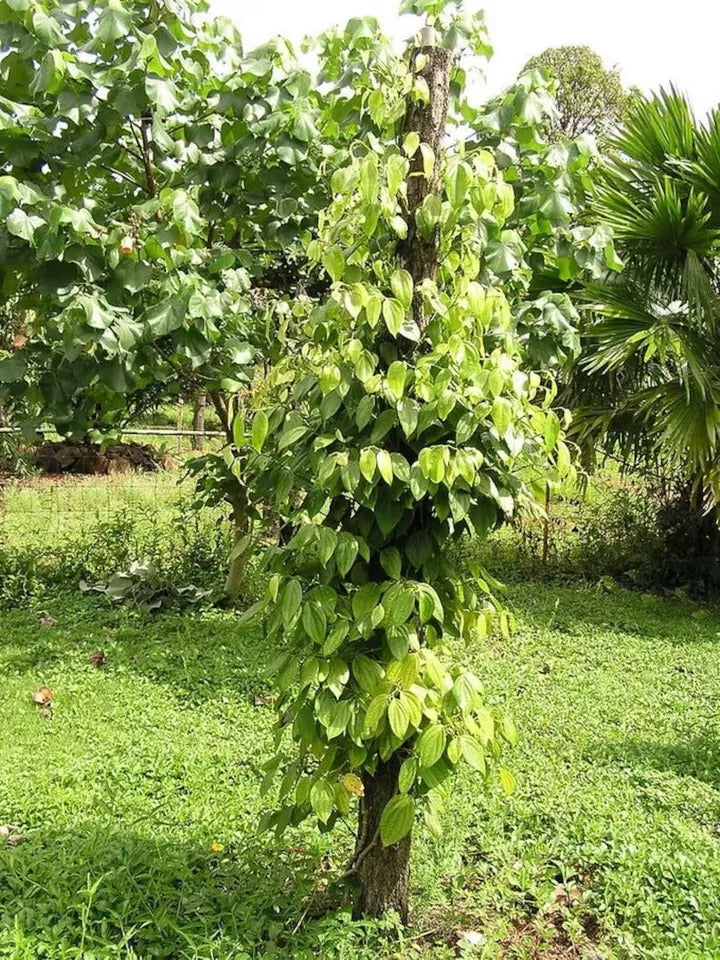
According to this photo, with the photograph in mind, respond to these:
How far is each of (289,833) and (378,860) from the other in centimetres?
64

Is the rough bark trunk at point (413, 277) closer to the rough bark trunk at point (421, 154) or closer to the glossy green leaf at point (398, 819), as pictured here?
the rough bark trunk at point (421, 154)

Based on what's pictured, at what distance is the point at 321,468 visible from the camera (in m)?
1.64

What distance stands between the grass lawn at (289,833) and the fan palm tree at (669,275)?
142 centimetres

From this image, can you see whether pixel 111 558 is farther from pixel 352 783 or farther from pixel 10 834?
pixel 352 783

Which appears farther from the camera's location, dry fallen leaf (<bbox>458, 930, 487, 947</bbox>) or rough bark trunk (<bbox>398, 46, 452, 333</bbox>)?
dry fallen leaf (<bbox>458, 930, 487, 947</bbox>)

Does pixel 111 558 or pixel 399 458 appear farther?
pixel 111 558

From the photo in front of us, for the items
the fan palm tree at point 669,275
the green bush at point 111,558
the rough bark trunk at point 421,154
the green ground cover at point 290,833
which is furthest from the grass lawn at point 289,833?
the rough bark trunk at point 421,154

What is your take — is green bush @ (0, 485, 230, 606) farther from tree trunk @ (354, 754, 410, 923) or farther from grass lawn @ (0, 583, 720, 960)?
tree trunk @ (354, 754, 410, 923)

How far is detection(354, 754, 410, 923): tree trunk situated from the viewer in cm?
202

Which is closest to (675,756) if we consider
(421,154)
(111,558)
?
(421,154)

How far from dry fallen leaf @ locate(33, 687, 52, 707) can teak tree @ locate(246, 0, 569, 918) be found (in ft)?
7.26

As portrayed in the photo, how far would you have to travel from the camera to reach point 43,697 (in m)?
3.79

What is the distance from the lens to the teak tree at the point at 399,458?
5.34ft

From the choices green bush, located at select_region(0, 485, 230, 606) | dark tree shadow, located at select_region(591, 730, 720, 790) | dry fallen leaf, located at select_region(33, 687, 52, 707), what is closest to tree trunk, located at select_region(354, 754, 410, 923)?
dark tree shadow, located at select_region(591, 730, 720, 790)
